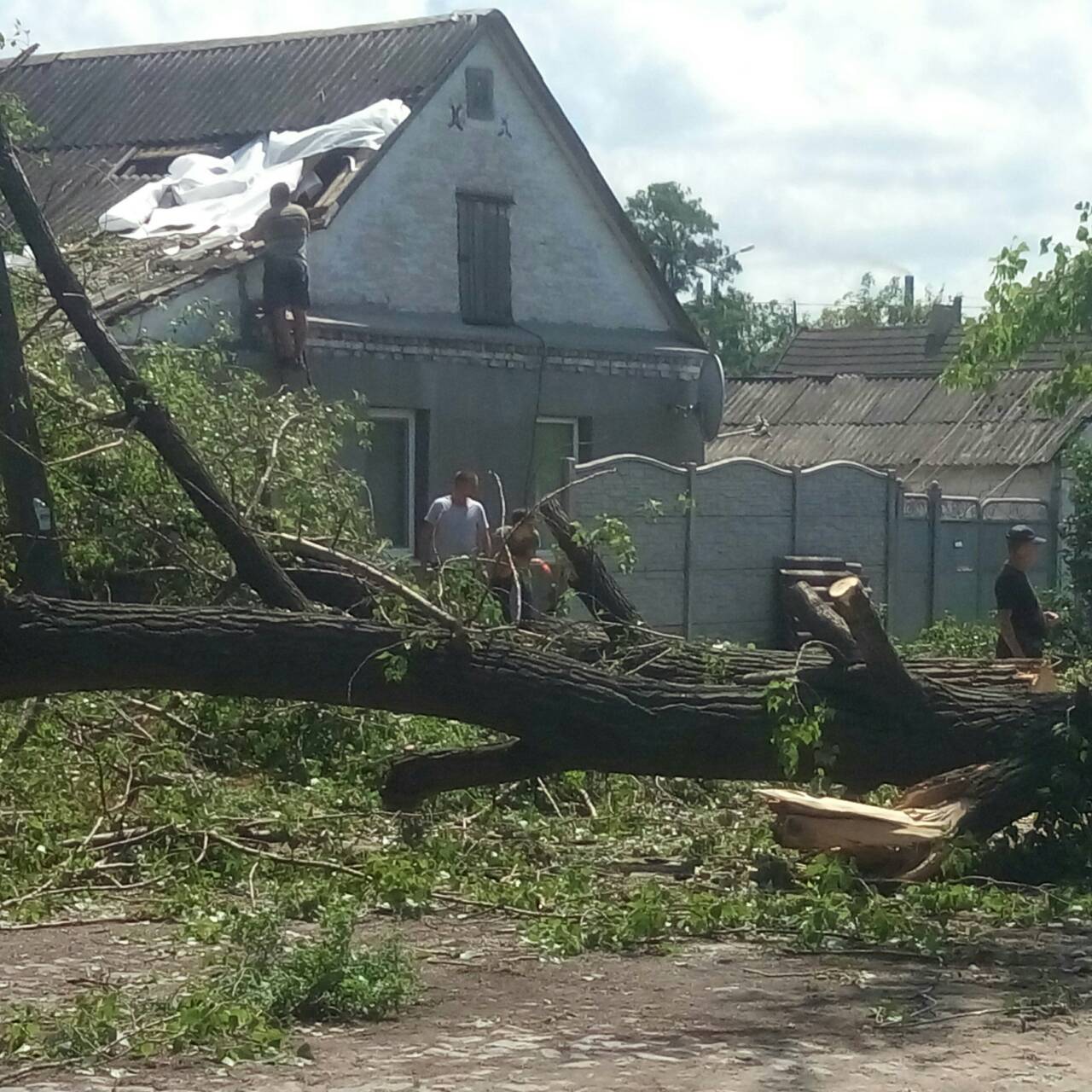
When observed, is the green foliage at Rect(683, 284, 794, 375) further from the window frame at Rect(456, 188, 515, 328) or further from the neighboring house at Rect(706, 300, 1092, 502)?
the window frame at Rect(456, 188, 515, 328)

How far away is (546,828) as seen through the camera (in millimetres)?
9742

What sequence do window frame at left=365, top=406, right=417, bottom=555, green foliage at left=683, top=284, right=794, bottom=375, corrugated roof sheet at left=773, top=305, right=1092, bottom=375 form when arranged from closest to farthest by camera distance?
window frame at left=365, top=406, right=417, bottom=555 → corrugated roof sheet at left=773, top=305, right=1092, bottom=375 → green foliage at left=683, top=284, right=794, bottom=375

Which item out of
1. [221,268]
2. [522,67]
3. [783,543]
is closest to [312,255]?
[221,268]

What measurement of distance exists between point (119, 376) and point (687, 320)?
14.4 metres

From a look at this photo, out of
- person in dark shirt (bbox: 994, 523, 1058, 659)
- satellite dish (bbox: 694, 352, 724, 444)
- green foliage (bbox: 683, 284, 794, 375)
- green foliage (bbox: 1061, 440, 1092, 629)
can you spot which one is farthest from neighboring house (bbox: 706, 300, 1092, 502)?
green foliage (bbox: 683, 284, 794, 375)

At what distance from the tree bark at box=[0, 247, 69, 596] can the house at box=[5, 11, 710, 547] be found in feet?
28.0

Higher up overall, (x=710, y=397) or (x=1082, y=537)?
(x=710, y=397)

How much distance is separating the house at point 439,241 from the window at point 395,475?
0.02 metres

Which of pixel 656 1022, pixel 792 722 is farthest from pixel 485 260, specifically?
pixel 656 1022

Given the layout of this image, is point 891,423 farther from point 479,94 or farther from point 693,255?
point 693,255

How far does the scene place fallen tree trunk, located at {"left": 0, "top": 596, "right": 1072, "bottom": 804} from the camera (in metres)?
7.77

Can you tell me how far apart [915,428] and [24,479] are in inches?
867

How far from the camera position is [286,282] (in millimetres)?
18188

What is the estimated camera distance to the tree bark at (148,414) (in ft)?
31.6
